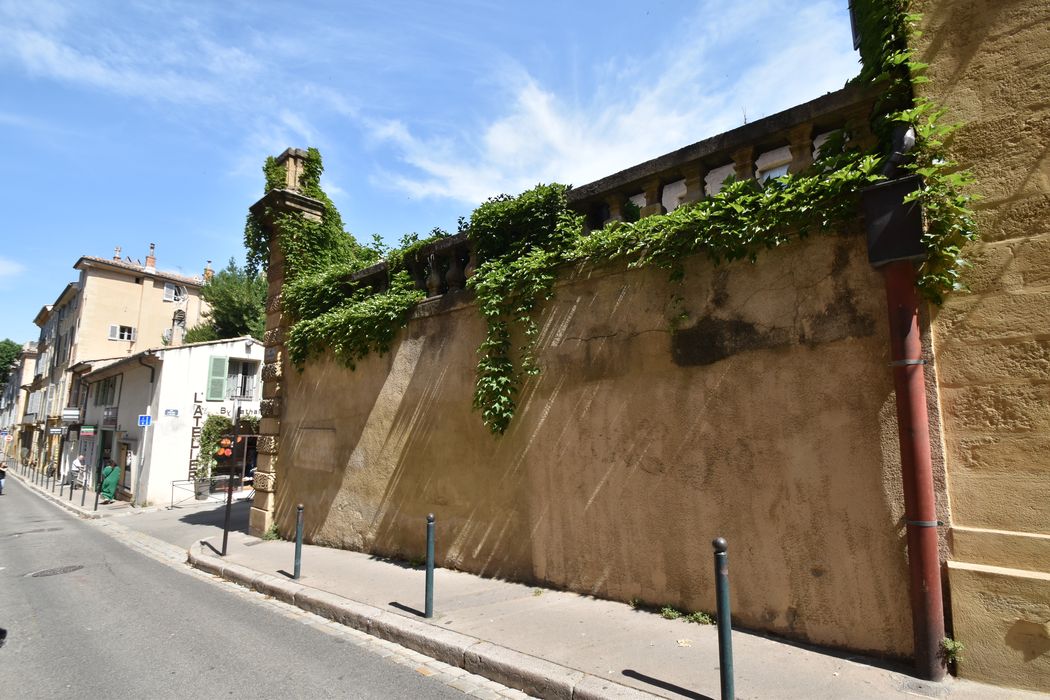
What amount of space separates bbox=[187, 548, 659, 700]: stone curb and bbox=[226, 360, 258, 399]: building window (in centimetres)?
1638

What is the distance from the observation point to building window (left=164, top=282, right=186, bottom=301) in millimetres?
35375

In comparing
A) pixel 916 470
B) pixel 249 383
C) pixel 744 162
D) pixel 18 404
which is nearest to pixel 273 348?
pixel 744 162

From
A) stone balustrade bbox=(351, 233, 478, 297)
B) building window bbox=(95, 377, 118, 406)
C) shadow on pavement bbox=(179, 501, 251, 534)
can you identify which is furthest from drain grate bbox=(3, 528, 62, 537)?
stone balustrade bbox=(351, 233, 478, 297)

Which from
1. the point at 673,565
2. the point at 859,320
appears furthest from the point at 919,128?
the point at 673,565

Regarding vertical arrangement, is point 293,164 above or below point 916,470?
above

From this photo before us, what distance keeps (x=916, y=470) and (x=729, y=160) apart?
10.0ft

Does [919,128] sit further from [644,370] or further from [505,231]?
[505,231]

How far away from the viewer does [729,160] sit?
5.23 metres

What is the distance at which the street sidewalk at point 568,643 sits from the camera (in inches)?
140

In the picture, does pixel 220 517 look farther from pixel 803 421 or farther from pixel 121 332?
pixel 121 332

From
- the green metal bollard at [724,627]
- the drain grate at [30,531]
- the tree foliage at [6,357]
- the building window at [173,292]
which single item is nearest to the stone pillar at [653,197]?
the green metal bollard at [724,627]

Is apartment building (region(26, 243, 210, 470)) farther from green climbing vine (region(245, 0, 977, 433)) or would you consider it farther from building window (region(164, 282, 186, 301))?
green climbing vine (region(245, 0, 977, 433))

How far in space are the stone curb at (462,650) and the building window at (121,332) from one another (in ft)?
109

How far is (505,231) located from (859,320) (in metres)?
4.00
